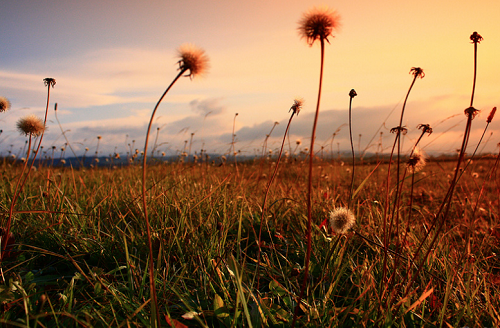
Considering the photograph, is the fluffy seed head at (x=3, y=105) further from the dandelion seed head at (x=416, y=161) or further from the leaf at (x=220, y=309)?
the dandelion seed head at (x=416, y=161)

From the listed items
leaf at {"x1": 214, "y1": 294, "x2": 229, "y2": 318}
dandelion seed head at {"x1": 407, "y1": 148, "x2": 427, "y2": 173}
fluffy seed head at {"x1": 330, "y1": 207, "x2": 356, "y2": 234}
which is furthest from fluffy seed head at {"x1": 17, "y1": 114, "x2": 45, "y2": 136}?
dandelion seed head at {"x1": 407, "y1": 148, "x2": 427, "y2": 173}

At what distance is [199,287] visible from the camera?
1.62 m

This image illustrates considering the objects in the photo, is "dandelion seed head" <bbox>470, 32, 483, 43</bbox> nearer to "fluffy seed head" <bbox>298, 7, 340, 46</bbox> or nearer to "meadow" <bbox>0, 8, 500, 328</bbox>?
"meadow" <bbox>0, 8, 500, 328</bbox>

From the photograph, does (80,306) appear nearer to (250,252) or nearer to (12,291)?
(12,291)

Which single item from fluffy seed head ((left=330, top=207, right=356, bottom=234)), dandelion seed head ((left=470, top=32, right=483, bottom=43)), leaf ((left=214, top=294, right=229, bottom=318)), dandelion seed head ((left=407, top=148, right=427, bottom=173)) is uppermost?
dandelion seed head ((left=470, top=32, right=483, bottom=43))

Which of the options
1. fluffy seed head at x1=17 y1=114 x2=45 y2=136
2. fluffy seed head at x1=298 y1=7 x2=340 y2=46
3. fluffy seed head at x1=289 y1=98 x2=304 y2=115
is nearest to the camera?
fluffy seed head at x1=298 y1=7 x2=340 y2=46

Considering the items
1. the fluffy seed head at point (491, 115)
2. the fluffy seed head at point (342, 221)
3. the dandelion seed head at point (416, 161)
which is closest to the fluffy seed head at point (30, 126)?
the fluffy seed head at point (342, 221)

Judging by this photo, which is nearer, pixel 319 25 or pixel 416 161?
pixel 319 25

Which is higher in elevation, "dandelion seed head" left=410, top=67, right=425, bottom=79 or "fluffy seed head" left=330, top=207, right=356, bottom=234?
"dandelion seed head" left=410, top=67, right=425, bottom=79

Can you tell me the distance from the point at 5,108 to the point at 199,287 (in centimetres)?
197

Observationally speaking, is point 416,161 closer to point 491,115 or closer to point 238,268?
point 491,115

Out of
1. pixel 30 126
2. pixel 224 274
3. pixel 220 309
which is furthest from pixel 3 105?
pixel 220 309

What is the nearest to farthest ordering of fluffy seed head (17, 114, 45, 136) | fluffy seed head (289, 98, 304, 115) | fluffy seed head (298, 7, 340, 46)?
fluffy seed head (298, 7, 340, 46) < fluffy seed head (289, 98, 304, 115) < fluffy seed head (17, 114, 45, 136)

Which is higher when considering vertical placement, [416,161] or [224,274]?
[416,161]
